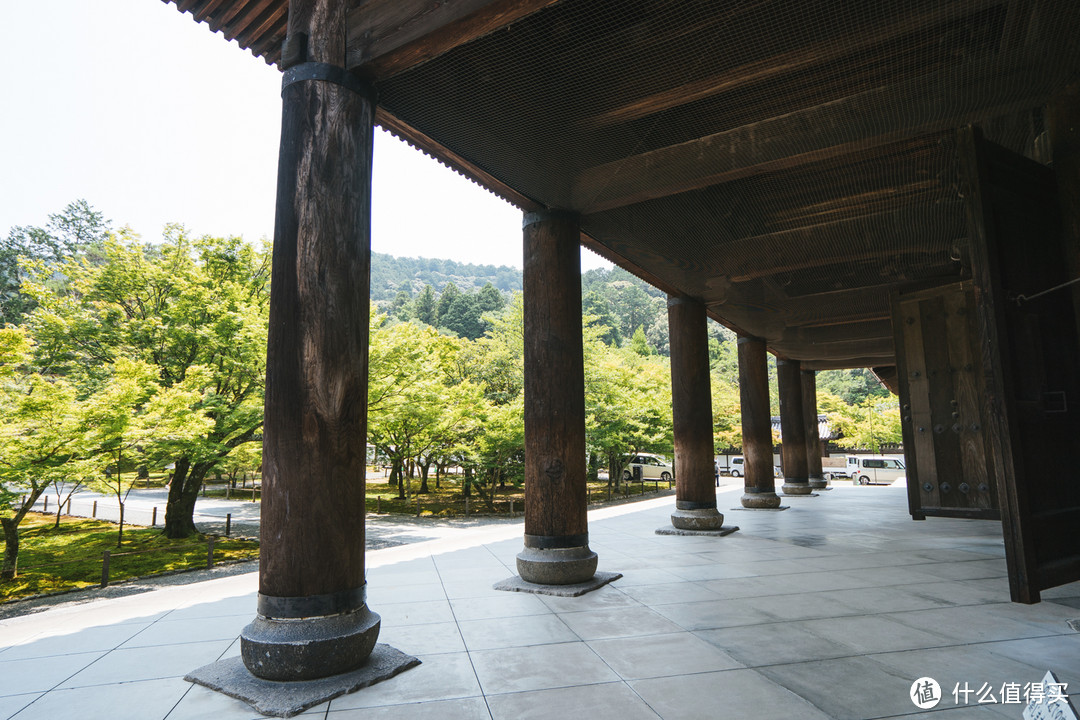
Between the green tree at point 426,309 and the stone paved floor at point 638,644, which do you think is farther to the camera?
the green tree at point 426,309

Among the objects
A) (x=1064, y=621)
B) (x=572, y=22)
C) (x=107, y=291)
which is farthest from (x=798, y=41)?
(x=107, y=291)

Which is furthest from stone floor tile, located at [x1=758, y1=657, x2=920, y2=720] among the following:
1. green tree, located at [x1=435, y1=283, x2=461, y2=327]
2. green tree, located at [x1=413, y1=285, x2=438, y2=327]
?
green tree, located at [x1=435, y1=283, x2=461, y2=327]

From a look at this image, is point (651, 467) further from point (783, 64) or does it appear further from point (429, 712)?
point (429, 712)

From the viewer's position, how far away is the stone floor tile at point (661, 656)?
3.41 m

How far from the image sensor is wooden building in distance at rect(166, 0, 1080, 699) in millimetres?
3561

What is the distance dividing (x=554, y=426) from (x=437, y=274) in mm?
169361

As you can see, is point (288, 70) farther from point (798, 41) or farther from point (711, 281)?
point (711, 281)

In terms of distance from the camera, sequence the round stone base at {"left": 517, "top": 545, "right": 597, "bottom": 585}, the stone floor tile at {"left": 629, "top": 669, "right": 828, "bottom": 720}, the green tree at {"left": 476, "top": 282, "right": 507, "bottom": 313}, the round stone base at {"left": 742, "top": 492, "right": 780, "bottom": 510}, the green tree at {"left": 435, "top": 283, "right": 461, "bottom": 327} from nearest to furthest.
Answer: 1. the stone floor tile at {"left": 629, "top": 669, "right": 828, "bottom": 720}
2. the round stone base at {"left": 517, "top": 545, "right": 597, "bottom": 585}
3. the round stone base at {"left": 742, "top": 492, "right": 780, "bottom": 510}
4. the green tree at {"left": 476, "top": 282, "right": 507, "bottom": 313}
5. the green tree at {"left": 435, "top": 283, "right": 461, "bottom": 327}

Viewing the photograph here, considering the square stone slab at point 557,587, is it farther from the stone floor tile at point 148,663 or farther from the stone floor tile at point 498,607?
the stone floor tile at point 148,663

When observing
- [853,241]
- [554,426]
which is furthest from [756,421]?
[554,426]

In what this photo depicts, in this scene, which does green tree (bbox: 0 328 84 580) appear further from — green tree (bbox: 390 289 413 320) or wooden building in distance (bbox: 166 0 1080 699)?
green tree (bbox: 390 289 413 320)

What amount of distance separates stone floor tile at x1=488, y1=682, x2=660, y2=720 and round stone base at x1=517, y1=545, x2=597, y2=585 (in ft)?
7.91

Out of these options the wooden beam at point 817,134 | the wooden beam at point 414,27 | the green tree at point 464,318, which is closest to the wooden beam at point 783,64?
the wooden beam at point 817,134

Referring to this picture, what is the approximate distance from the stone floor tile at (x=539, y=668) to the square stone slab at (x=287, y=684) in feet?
1.65
